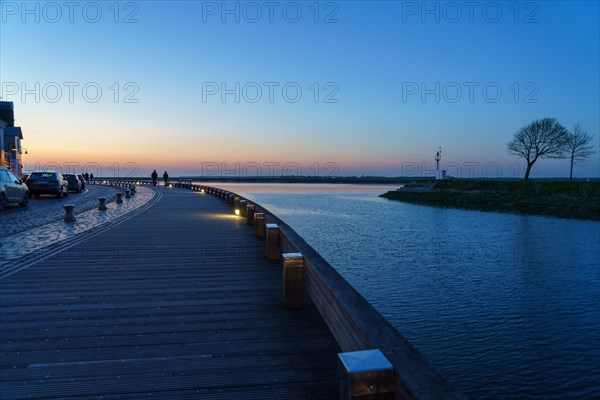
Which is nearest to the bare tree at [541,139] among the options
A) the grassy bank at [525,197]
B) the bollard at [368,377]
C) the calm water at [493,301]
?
the grassy bank at [525,197]

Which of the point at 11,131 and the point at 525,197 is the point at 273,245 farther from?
the point at 11,131

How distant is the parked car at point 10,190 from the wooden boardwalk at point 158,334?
1384 cm

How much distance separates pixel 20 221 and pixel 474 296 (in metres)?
16.7

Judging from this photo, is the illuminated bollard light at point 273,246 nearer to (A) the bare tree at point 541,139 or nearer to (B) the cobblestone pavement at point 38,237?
(B) the cobblestone pavement at point 38,237

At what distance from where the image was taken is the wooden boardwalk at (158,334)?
3398 millimetres

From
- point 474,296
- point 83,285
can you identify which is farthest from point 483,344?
point 83,285

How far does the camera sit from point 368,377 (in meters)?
2.28

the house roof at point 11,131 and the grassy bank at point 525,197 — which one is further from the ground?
the house roof at point 11,131

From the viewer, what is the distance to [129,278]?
22.8ft

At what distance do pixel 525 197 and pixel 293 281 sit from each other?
58975 millimetres

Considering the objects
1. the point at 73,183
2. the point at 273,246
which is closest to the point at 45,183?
the point at 73,183

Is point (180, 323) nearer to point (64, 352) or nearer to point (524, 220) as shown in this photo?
point (64, 352)

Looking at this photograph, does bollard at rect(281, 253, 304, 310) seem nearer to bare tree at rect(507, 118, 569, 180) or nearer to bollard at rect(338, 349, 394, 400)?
bollard at rect(338, 349, 394, 400)

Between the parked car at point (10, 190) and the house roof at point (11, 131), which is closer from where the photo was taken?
the parked car at point (10, 190)
